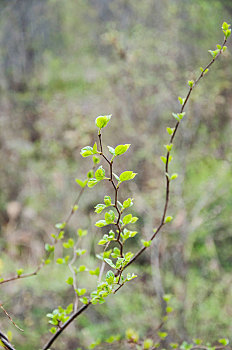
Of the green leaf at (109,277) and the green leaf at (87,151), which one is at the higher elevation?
the green leaf at (87,151)

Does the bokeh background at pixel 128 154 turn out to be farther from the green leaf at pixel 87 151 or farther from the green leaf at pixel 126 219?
the green leaf at pixel 87 151

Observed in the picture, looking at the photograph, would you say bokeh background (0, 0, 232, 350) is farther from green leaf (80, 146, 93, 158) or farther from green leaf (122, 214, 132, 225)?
green leaf (80, 146, 93, 158)

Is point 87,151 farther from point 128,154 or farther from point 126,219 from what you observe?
point 128,154

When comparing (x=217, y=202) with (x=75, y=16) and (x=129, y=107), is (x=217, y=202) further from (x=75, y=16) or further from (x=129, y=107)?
(x=75, y=16)

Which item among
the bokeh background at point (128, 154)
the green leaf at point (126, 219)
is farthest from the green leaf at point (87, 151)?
the bokeh background at point (128, 154)

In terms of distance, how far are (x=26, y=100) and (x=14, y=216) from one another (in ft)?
5.84

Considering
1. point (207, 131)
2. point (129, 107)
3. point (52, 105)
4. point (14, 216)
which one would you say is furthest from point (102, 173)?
point (52, 105)

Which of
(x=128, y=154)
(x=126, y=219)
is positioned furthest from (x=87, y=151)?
(x=128, y=154)

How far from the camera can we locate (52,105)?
14.0 feet

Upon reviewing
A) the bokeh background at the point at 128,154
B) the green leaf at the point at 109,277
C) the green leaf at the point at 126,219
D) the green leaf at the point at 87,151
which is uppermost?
the bokeh background at the point at 128,154

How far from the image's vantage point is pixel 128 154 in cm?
312

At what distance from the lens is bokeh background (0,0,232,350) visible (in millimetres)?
1974

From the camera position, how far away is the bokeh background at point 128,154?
77.7 inches

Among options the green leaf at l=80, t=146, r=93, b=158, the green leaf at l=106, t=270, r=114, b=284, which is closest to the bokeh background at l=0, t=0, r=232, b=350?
the green leaf at l=106, t=270, r=114, b=284
